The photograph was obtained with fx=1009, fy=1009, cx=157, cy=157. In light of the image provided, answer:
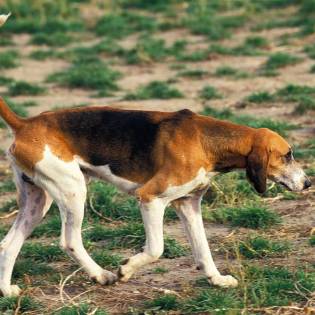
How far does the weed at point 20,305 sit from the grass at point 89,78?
727 centimetres

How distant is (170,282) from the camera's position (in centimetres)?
720

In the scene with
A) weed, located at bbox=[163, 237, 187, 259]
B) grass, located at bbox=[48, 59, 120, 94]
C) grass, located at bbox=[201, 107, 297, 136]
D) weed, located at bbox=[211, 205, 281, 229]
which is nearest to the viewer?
weed, located at bbox=[163, 237, 187, 259]

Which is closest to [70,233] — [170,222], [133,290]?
[133,290]

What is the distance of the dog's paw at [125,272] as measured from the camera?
22.7ft

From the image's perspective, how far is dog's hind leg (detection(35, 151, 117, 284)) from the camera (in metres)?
6.85

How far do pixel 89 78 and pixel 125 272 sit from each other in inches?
301

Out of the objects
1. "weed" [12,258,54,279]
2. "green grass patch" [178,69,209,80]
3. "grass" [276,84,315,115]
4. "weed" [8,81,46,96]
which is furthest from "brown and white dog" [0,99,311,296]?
"green grass patch" [178,69,209,80]

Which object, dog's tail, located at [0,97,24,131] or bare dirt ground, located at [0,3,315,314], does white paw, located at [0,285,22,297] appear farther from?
dog's tail, located at [0,97,24,131]


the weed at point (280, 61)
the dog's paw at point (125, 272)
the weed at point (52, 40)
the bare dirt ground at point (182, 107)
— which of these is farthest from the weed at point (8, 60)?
the dog's paw at point (125, 272)

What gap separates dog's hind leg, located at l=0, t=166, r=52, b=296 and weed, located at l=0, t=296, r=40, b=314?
0.16 meters

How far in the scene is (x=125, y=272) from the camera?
693 centimetres

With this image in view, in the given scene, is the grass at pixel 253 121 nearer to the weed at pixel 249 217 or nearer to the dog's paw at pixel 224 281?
the weed at pixel 249 217

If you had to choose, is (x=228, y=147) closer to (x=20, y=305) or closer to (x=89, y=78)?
(x=20, y=305)

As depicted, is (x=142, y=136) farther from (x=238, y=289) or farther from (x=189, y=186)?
(x=238, y=289)
